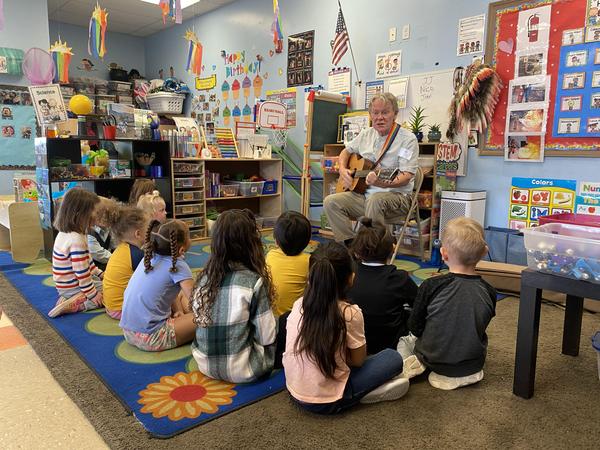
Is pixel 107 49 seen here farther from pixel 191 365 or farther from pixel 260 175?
pixel 191 365

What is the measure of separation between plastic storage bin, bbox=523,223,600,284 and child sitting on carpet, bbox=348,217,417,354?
1.65ft

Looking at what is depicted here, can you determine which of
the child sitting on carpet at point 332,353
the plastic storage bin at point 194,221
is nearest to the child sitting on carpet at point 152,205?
the plastic storage bin at point 194,221

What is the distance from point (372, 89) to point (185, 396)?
3.77 m

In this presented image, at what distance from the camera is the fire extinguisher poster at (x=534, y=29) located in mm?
3422

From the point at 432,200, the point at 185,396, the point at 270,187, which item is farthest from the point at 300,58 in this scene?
the point at 185,396

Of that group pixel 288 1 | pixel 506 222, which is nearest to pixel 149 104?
pixel 288 1

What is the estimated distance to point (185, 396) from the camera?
1640 mm

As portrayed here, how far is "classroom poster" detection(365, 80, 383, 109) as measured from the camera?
4539mm

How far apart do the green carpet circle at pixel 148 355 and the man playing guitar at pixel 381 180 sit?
163 cm

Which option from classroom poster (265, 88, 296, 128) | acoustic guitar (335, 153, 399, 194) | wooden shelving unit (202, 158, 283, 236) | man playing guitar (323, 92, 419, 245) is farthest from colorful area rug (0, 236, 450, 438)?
classroom poster (265, 88, 296, 128)

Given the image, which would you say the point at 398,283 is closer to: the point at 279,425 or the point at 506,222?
the point at 279,425

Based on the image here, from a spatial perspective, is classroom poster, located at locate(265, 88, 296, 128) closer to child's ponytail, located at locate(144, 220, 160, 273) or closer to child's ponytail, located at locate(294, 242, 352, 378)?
child's ponytail, located at locate(144, 220, 160, 273)

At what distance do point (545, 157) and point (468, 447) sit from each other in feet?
9.37

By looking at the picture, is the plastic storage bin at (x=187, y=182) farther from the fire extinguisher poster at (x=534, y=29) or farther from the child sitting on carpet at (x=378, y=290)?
the fire extinguisher poster at (x=534, y=29)
